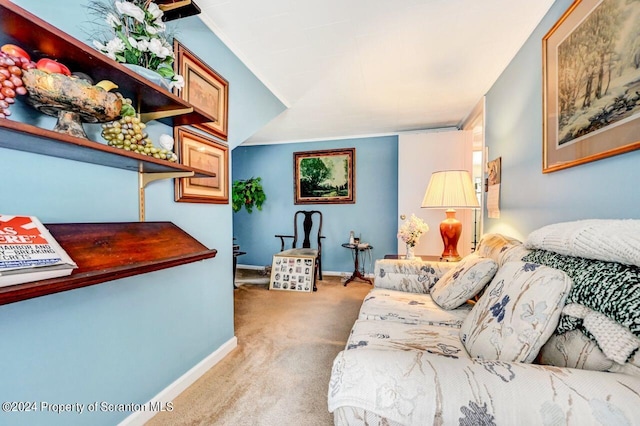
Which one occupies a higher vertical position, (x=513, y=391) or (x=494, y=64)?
(x=494, y=64)

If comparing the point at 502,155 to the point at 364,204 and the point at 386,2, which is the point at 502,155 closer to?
the point at 386,2

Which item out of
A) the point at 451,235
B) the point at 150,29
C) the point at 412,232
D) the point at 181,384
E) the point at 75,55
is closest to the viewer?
the point at 75,55

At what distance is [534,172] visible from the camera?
1.75 metres

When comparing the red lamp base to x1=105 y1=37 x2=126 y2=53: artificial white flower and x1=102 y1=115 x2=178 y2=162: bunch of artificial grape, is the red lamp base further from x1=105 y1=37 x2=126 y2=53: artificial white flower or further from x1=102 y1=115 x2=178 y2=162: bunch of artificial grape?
x1=105 y1=37 x2=126 y2=53: artificial white flower

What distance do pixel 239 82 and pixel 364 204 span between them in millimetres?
2824

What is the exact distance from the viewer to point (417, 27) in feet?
5.93

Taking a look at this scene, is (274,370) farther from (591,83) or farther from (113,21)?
(591,83)

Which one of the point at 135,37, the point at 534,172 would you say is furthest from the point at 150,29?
the point at 534,172

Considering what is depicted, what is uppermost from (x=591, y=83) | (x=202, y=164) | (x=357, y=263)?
(x=591, y=83)

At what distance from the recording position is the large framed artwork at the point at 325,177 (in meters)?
4.51

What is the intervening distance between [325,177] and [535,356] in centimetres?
392

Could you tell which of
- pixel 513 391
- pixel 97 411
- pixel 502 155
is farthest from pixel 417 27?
pixel 97 411

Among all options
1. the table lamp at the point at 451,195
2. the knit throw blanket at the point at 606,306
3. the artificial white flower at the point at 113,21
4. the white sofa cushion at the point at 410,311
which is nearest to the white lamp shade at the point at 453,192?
the table lamp at the point at 451,195

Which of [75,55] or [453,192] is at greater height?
[75,55]
